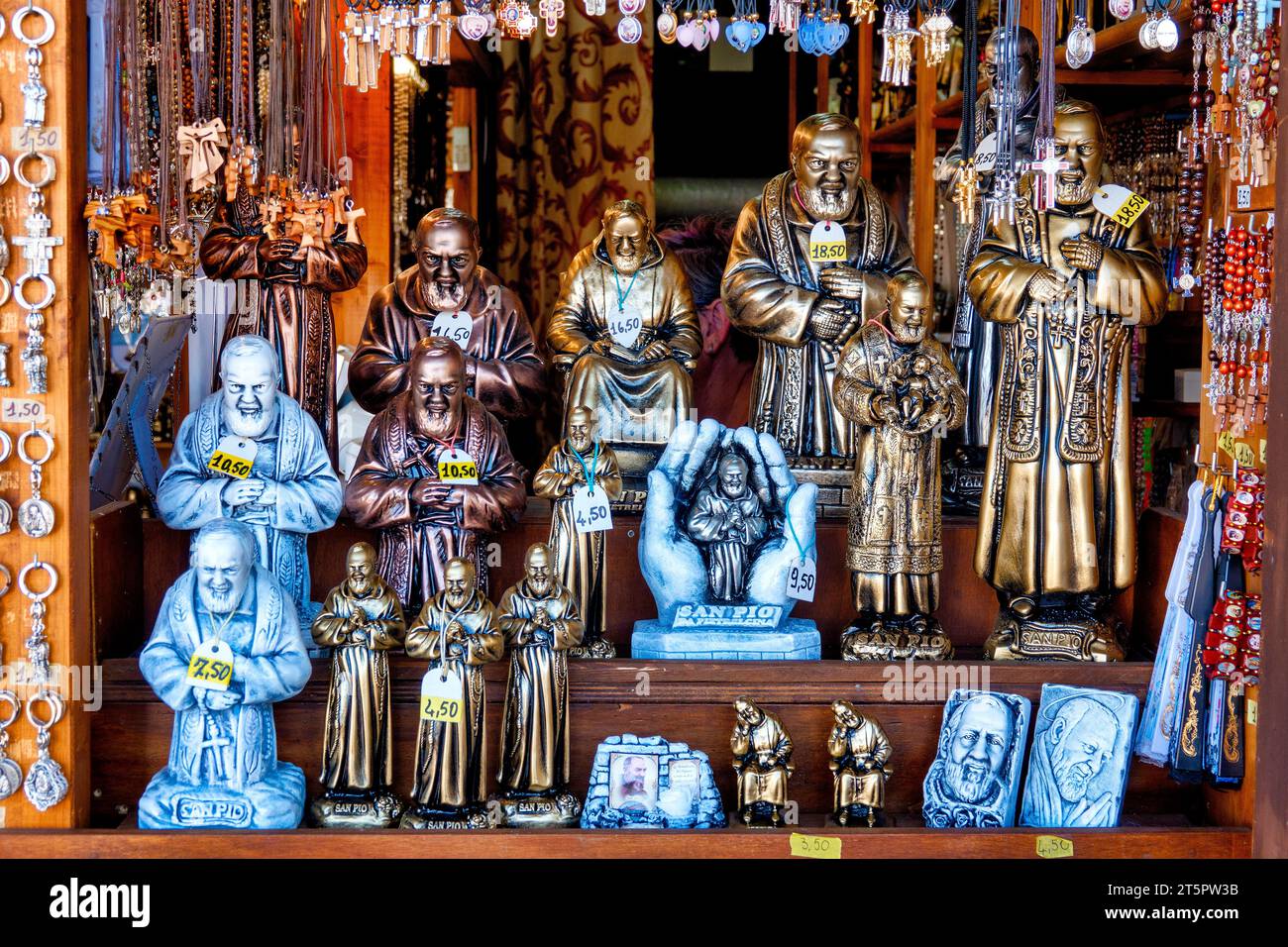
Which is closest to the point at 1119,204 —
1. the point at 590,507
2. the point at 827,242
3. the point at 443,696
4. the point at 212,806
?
the point at 827,242

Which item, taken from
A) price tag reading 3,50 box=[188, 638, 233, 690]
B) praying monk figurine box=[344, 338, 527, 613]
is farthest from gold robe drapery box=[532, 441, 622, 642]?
price tag reading 3,50 box=[188, 638, 233, 690]

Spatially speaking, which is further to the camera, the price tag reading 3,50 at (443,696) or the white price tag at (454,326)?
the white price tag at (454,326)

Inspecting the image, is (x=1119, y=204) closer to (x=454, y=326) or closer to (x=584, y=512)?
(x=584, y=512)

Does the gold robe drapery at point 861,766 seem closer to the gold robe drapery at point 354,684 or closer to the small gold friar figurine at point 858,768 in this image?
the small gold friar figurine at point 858,768

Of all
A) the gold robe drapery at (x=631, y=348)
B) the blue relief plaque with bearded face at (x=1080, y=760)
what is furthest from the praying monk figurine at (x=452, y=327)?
the blue relief plaque with bearded face at (x=1080, y=760)

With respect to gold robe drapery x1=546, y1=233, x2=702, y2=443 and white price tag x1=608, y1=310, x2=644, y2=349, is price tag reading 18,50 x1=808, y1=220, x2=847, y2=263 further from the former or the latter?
white price tag x1=608, y1=310, x2=644, y2=349

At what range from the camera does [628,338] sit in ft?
11.7

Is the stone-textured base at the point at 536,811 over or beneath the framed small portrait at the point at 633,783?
beneath

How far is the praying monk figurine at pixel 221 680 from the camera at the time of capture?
2.68 metres

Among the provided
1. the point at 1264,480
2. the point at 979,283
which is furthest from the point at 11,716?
the point at 1264,480

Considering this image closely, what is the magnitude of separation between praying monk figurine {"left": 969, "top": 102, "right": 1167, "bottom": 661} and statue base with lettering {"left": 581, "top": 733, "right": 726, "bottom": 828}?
0.72 meters

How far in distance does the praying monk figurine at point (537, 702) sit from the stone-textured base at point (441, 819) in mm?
50

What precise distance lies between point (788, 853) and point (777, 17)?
1.49 meters
